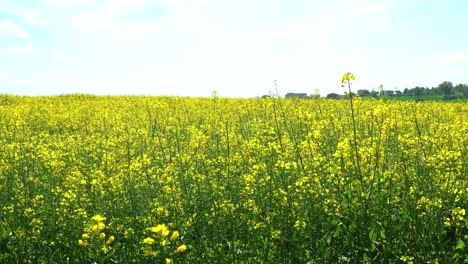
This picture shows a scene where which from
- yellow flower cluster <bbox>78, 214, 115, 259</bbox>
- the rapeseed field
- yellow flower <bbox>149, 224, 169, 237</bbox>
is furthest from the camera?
the rapeseed field

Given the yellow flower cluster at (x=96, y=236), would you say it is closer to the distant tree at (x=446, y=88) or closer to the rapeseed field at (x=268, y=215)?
the rapeseed field at (x=268, y=215)

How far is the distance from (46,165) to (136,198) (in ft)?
7.93

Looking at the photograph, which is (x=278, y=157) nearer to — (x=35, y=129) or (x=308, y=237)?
(x=308, y=237)

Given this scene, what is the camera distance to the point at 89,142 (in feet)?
31.9

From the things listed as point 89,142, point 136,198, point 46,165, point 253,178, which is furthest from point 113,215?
point 89,142

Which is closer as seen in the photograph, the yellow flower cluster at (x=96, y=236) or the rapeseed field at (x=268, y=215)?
the yellow flower cluster at (x=96, y=236)

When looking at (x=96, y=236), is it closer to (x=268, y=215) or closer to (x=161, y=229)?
(x=161, y=229)

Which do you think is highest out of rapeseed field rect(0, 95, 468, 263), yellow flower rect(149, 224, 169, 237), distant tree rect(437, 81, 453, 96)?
distant tree rect(437, 81, 453, 96)

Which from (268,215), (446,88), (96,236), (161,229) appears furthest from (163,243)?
(446,88)

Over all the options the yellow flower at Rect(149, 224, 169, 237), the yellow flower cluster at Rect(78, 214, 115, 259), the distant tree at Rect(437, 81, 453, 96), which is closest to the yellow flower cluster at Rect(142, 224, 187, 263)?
the yellow flower at Rect(149, 224, 169, 237)

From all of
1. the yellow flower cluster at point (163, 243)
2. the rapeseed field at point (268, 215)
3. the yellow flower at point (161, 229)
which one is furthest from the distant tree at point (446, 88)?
the yellow flower at point (161, 229)

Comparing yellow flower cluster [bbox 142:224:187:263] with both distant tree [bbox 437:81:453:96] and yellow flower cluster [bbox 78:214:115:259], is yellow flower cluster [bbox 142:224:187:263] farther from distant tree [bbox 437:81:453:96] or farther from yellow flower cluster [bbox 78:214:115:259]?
distant tree [bbox 437:81:453:96]

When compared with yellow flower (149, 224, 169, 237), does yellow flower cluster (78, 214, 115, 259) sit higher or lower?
lower

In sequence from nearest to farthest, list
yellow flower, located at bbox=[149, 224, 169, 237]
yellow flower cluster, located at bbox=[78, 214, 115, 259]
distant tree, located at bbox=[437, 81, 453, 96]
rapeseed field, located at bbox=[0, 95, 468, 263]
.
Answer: yellow flower, located at bbox=[149, 224, 169, 237], yellow flower cluster, located at bbox=[78, 214, 115, 259], rapeseed field, located at bbox=[0, 95, 468, 263], distant tree, located at bbox=[437, 81, 453, 96]
